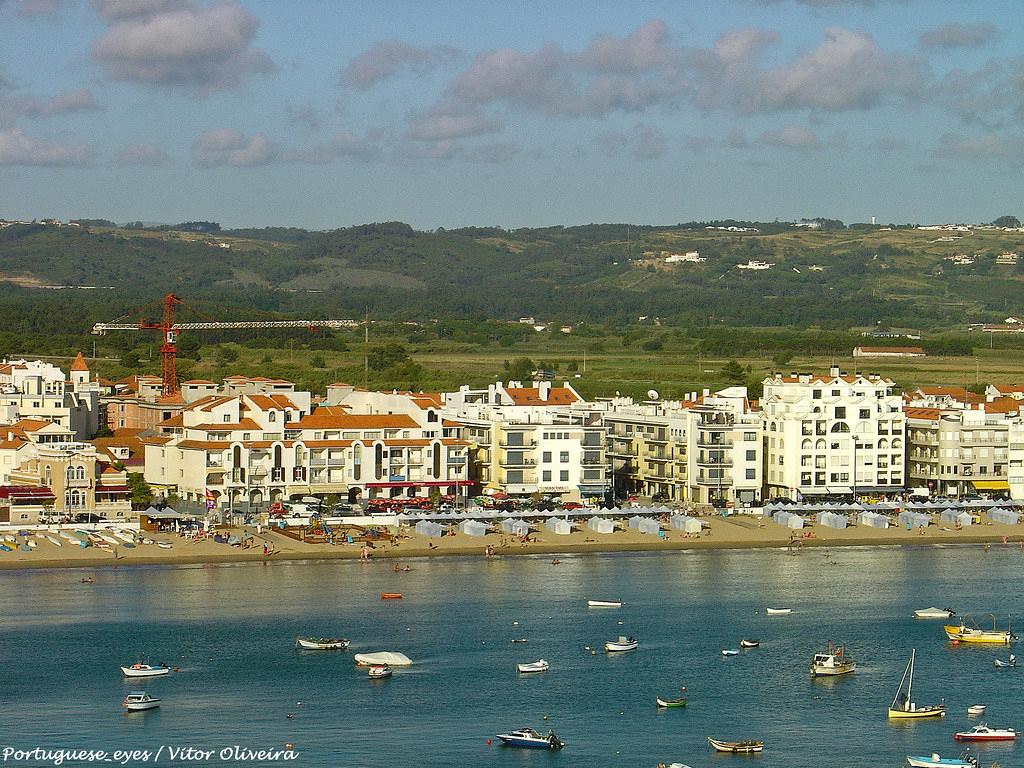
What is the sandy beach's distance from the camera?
150ft

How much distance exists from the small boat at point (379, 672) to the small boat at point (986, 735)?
365 inches

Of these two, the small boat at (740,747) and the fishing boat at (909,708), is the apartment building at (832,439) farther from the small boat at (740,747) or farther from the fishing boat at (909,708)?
the small boat at (740,747)


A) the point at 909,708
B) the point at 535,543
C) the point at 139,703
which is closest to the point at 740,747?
the point at 909,708

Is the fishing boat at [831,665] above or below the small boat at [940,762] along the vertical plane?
above

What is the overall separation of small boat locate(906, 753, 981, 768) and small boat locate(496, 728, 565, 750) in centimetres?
491

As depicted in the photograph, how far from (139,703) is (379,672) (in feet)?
14.1

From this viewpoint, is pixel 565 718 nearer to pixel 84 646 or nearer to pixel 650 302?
pixel 84 646

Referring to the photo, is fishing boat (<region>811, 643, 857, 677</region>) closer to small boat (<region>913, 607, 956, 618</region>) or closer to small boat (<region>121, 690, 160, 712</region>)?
small boat (<region>913, 607, 956, 618</region>)

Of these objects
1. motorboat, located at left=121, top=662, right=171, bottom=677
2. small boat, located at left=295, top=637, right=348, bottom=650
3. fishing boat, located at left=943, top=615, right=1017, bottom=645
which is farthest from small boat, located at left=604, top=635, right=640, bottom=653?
motorboat, located at left=121, top=662, right=171, bottom=677

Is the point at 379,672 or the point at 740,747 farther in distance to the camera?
the point at 379,672

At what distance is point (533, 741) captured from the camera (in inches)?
1131

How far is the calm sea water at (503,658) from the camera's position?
2914cm

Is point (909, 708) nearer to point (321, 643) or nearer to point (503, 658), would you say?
point (503, 658)

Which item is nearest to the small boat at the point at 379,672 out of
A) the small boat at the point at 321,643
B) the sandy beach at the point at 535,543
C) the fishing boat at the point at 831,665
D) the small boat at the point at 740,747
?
the small boat at the point at 321,643
